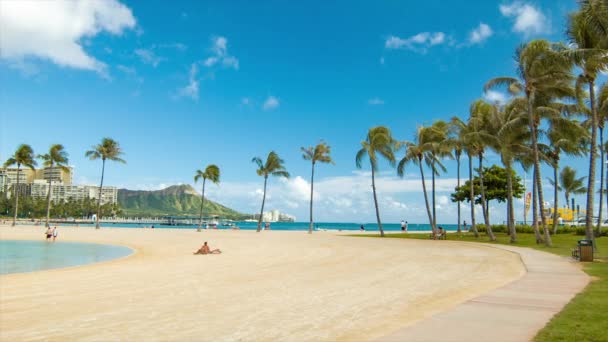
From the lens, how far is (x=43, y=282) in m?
12.2

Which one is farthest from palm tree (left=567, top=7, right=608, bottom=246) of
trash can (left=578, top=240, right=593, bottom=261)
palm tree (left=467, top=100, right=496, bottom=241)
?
palm tree (left=467, top=100, right=496, bottom=241)

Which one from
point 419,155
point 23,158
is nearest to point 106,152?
point 23,158

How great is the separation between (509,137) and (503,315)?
89.3ft

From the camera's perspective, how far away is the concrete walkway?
571 centimetres

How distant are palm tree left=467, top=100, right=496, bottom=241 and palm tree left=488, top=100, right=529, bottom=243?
54 centimetres

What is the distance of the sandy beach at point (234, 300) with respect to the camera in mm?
6547

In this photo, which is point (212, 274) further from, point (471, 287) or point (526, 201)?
point (526, 201)

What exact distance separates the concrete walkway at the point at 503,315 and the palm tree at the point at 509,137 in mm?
21008

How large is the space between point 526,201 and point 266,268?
52670 mm

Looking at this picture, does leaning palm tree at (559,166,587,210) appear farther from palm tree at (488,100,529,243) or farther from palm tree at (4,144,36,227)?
palm tree at (4,144,36,227)

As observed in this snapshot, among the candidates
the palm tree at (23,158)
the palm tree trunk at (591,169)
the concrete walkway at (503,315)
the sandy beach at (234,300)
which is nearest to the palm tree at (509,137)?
the palm tree trunk at (591,169)

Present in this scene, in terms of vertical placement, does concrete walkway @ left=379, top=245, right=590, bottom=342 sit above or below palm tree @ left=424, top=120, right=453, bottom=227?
below

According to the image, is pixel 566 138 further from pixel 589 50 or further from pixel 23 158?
pixel 23 158

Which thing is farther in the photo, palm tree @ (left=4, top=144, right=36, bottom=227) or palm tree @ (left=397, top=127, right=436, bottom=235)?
palm tree @ (left=4, top=144, right=36, bottom=227)
